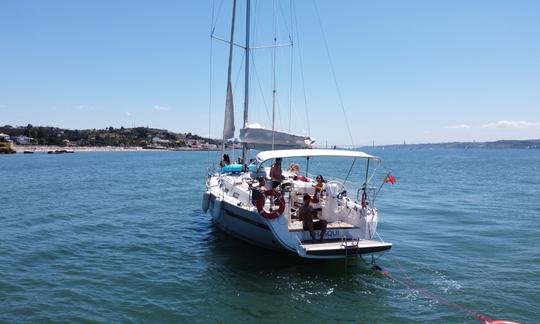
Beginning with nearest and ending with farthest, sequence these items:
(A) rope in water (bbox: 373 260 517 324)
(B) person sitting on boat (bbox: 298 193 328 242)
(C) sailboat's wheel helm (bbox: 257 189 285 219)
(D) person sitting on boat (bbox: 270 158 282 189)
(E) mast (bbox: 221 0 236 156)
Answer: (A) rope in water (bbox: 373 260 517 324) → (C) sailboat's wheel helm (bbox: 257 189 285 219) → (B) person sitting on boat (bbox: 298 193 328 242) → (D) person sitting on boat (bbox: 270 158 282 189) → (E) mast (bbox: 221 0 236 156)

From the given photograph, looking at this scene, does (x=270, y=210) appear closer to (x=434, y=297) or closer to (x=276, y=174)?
(x=276, y=174)

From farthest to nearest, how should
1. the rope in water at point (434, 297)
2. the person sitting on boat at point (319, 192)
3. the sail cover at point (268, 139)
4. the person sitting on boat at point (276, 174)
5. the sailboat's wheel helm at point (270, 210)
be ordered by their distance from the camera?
the sail cover at point (268, 139), the person sitting on boat at point (276, 174), the person sitting on boat at point (319, 192), the sailboat's wheel helm at point (270, 210), the rope in water at point (434, 297)

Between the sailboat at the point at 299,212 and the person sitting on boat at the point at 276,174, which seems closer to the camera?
the sailboat at the point at 299,212

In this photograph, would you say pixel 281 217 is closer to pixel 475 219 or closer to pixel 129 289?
pixel 129 289

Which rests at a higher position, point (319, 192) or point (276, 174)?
point (276, 174)

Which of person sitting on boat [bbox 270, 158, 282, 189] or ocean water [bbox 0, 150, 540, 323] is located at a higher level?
person sitting on boat [bbox 270, 158, 282, 189]

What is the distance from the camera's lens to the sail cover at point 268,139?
17484 mm

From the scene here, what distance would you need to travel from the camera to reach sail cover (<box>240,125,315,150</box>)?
17484mm

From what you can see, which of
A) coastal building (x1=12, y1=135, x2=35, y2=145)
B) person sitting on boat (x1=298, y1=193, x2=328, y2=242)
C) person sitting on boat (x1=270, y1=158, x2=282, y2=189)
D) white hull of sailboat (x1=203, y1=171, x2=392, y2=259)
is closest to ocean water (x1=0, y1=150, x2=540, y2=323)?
white hull of sailboat (x1=203, y1=171, x2=392, y2=259)

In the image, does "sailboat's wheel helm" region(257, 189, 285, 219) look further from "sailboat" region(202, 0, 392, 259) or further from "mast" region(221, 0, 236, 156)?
"mast" region(221, 0, 236, 156)

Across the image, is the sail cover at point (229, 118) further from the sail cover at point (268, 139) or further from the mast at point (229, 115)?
the sail cover at point (268, 139)

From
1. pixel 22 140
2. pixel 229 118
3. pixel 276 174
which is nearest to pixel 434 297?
pixel 276 174

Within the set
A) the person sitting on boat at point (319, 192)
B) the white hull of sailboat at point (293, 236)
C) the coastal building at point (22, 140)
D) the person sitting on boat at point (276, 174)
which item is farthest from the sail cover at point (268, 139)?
the coastal building at point (22, 140)

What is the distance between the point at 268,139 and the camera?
18484 millimetres
